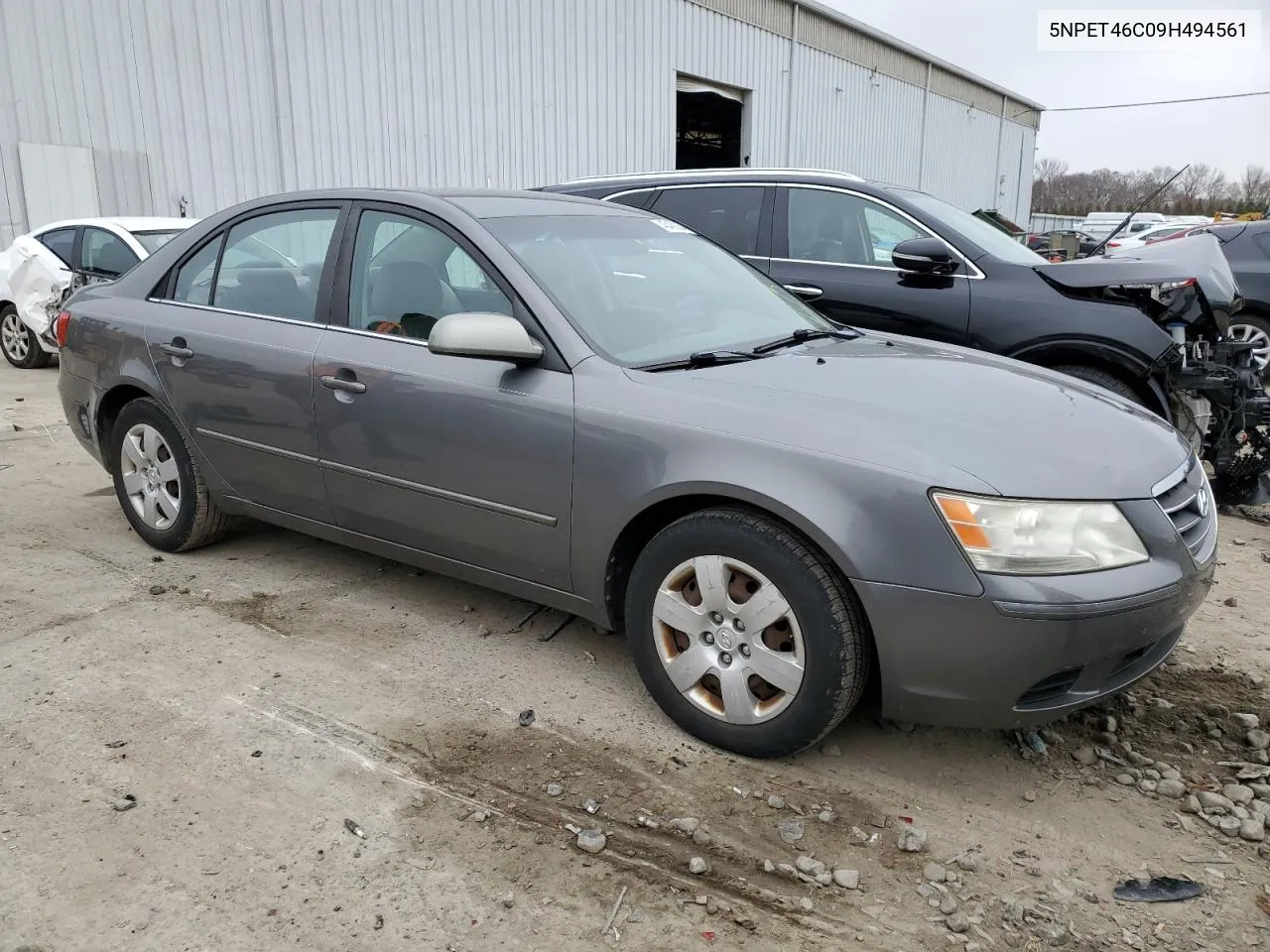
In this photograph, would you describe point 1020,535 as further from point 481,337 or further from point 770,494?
point 481,337

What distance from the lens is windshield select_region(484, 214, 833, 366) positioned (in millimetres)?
3238

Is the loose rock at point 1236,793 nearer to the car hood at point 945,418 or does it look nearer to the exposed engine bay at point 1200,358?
the car hood at point 945,418

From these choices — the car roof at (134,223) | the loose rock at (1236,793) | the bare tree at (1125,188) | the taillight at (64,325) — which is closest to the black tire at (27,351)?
the car roof at (134,223)

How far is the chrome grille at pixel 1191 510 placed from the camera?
266cm

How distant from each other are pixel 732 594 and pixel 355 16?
12.7 m

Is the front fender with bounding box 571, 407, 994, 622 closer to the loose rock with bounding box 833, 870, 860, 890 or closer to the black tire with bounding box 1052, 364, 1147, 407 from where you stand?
the loose rock with bounding box 833, 870, 860, 890

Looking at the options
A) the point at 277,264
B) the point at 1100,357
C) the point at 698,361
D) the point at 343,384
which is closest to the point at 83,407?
the point at 277,264

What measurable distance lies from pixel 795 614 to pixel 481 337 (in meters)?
1.26

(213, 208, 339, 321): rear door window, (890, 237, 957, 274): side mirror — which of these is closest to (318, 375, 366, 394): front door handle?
(213, 208, 339, 321): rear door window

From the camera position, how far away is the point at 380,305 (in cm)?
358

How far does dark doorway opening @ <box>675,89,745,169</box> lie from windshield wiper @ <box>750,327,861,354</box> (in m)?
17.0

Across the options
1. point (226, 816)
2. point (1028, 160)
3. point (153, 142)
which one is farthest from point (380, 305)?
point (1028, 160)

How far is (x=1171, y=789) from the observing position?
2.72 meters

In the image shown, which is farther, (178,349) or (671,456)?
(178,349)
